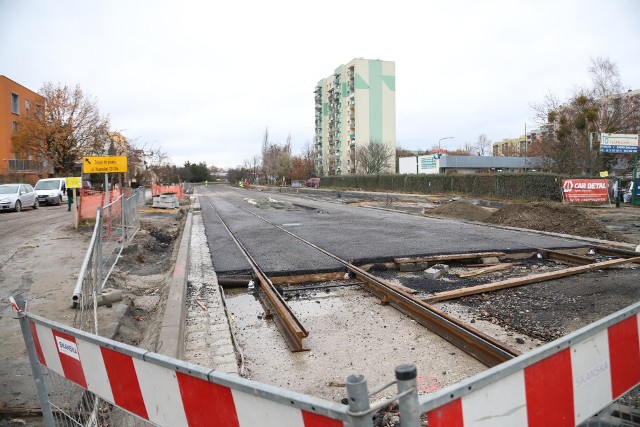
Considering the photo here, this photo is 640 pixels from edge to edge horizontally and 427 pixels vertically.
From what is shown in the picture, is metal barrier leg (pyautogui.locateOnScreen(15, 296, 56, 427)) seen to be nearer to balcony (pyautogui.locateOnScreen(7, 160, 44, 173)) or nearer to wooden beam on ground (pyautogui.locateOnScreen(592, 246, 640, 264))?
wooden beam on ground (pyautogui.locateOnScreen(592, 246, 640, 264))

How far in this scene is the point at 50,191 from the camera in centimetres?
2873

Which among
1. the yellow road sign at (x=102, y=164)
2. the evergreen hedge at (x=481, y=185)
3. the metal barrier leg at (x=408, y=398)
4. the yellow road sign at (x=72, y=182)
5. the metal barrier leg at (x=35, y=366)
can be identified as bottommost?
the metal barrier leg at (x=35, y=366)

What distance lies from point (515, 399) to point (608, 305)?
5278 mm

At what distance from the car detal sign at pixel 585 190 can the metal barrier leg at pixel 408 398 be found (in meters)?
27.6

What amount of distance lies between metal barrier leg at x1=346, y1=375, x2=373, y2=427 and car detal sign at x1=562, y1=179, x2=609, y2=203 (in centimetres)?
2770

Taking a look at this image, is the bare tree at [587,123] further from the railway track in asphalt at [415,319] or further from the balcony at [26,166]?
the balcony at [26,166]

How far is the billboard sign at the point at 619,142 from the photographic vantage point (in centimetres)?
2772

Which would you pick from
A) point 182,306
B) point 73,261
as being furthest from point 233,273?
point 73,261

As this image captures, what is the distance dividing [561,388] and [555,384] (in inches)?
3.0

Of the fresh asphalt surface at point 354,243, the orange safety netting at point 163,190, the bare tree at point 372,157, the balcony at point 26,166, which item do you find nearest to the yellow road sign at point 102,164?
the fresh asphalt surface at point 354,243

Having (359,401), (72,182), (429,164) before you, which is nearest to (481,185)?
(72,182)

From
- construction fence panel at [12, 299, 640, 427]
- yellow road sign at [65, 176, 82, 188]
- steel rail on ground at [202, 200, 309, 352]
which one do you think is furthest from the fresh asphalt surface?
yellow road sign at [65, 176, 82, 188]

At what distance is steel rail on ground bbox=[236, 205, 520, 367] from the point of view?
14.3 feet

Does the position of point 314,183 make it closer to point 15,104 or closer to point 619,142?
point 15,104
